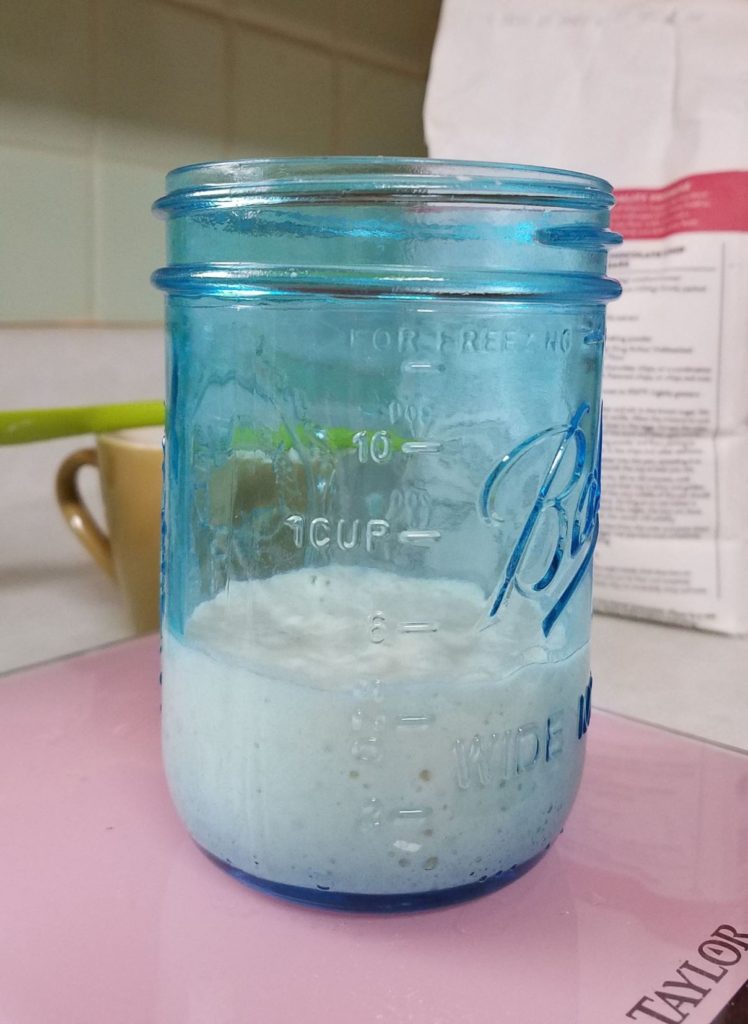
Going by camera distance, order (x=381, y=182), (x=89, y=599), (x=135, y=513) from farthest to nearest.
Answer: (x=89, y=599), (x=135, y=513), (x=381, y=182)

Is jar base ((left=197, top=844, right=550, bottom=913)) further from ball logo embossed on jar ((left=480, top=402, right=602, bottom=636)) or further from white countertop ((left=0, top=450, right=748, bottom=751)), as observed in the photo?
white countertop ((left=0, top=450, right=748, bottom=751))

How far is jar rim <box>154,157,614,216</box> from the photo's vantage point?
0.33m

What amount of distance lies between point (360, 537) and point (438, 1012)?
0.49 ft

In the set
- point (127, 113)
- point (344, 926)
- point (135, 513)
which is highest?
point (127, 113)

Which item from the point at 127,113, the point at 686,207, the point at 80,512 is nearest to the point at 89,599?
the point at 80,512

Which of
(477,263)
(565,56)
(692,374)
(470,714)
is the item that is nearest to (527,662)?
(470,714)

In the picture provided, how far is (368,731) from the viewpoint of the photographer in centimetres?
35

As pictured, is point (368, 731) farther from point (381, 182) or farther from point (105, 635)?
point (105, 635)

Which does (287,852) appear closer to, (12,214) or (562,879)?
(562,879)

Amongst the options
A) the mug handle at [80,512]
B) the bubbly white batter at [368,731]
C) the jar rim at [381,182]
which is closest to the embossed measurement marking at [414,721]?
the bubbly white batter at [368,731]

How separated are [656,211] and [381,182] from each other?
16.9 inches

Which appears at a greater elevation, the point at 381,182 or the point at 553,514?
the point at 381,182

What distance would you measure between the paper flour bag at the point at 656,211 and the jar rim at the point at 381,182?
368mm

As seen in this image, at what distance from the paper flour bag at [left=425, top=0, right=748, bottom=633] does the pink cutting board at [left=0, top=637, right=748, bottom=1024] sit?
10.5 inches
